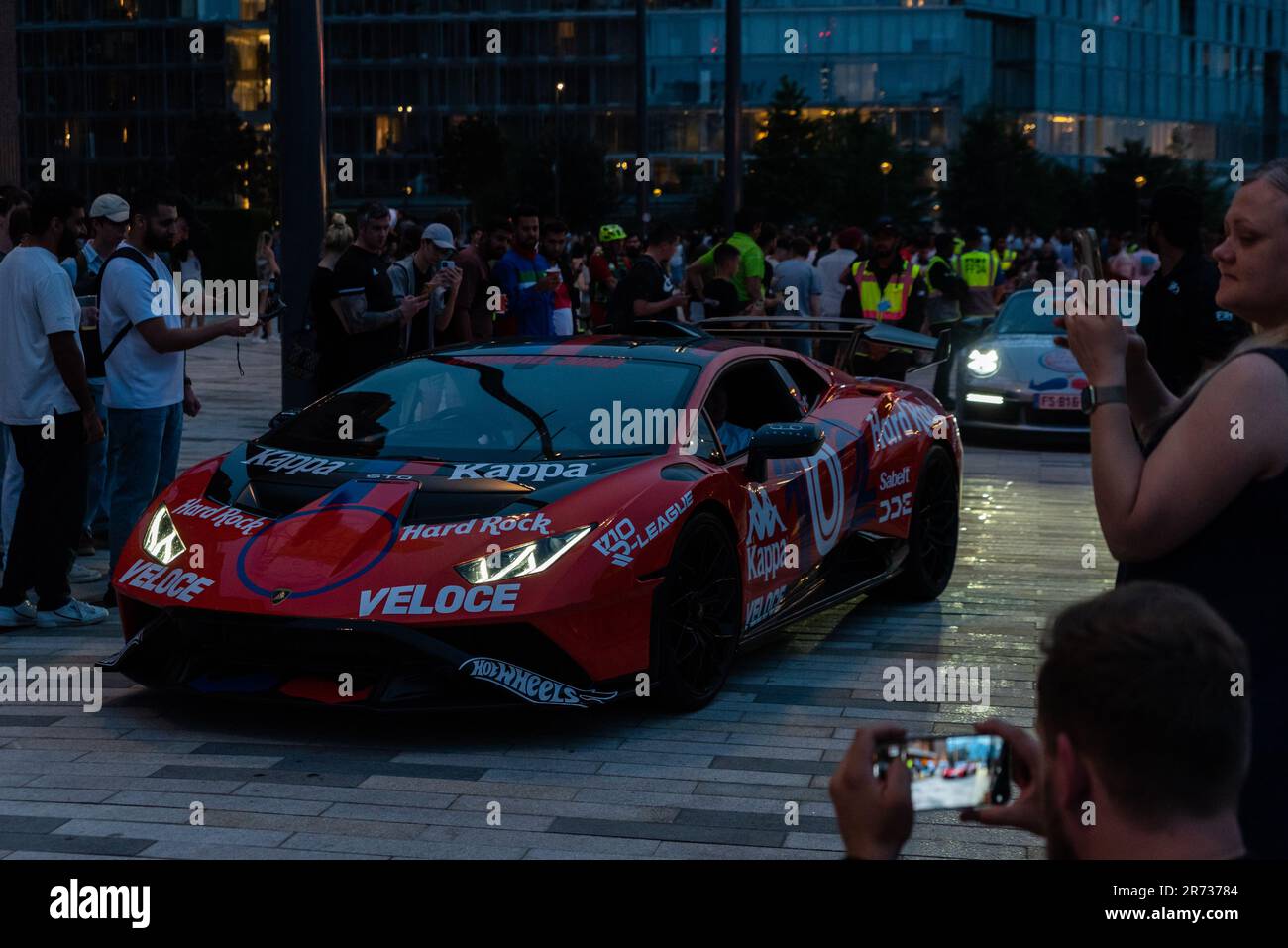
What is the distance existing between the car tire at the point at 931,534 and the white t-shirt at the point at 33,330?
12.3 feet

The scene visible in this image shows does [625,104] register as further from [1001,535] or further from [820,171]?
[1001,535]

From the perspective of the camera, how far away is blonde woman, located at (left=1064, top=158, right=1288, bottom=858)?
2.71 metres

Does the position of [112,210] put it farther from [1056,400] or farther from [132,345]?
[1056,400]

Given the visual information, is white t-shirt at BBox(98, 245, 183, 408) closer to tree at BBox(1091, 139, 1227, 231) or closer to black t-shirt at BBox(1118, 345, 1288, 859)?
black t-shirt at BBox(1118, 345, 1288, 859)

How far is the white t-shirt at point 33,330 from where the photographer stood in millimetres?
7828

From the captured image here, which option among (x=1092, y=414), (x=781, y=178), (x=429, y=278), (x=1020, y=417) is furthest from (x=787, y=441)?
(x=781, y=178)

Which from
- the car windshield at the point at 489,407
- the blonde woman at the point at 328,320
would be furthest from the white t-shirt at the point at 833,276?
the car windshield at the point at 489,407

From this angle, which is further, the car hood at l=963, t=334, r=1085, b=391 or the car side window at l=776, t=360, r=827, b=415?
the car hood at l=963, t=334, r=1085, b=391

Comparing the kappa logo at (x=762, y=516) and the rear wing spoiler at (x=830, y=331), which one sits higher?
the rear wing spoiler at (x=830, y=331)

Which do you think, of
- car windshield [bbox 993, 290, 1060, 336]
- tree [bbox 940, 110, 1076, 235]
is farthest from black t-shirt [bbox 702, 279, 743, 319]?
tree [bbox 940, 110, 1076, 235]

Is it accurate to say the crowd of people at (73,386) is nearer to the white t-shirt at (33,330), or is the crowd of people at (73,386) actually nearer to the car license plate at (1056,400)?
the white t-shirt at (33,330)

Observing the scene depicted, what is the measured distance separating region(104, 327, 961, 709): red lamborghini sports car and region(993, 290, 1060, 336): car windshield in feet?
31.6

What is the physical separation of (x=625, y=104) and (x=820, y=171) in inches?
2052

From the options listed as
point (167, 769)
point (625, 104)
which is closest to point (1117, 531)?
point (167, 769)
